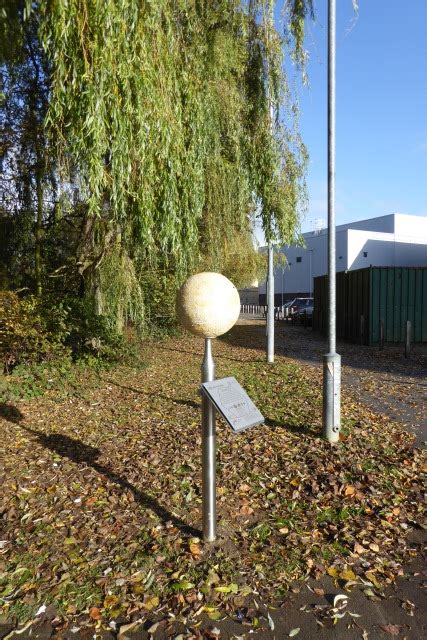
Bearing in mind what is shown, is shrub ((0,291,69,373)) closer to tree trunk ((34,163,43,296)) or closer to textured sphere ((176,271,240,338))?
tree trunk ((34,163,43,296))

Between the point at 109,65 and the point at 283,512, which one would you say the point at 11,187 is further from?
the point at 283,512

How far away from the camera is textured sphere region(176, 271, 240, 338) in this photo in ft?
10.1

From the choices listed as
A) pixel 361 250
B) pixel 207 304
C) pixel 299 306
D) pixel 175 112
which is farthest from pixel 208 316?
pixel 361 250

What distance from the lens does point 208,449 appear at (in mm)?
3244

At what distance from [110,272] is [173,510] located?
5.78m

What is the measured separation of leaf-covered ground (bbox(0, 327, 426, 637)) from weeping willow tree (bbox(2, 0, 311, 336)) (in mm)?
2775

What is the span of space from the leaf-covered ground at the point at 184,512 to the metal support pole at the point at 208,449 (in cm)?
23

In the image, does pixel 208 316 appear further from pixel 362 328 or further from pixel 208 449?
pixel 362 328

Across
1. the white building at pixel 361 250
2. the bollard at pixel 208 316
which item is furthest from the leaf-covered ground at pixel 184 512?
the white building at pixel 361 250

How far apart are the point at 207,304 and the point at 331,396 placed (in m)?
2.78

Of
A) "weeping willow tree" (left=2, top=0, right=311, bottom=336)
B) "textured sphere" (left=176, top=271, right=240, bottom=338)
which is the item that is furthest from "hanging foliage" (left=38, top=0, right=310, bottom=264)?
"textured sphere" (left=176, top=271, right=240, bottom=338)

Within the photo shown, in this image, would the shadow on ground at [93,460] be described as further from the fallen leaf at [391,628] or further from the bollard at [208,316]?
the fallen leaf at [391,628]

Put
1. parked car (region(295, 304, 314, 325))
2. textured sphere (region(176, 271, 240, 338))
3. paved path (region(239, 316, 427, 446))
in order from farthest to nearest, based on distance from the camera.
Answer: parked car (region(295, 304, 314, 325)) → paved path (region(239, 316, 427, 446)) → textured sphere (region(176, 271, 240, 338))

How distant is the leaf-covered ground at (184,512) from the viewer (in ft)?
9.26
